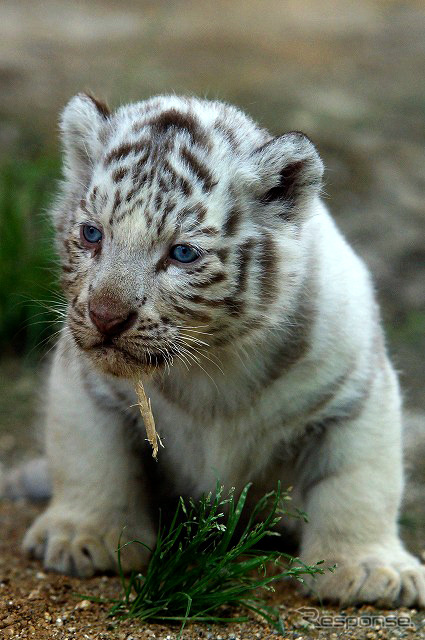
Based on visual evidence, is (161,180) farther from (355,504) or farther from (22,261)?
(22,261)

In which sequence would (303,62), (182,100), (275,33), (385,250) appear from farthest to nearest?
(275,33), (303,62), (385,250), (182,100)

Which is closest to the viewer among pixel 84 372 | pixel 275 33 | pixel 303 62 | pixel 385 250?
pixel 84 372

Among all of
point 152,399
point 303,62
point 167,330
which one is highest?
point 303,62

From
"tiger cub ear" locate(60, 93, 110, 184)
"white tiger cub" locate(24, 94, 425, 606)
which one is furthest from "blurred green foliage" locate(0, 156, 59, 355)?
"tiger cub ear" locate(60, 93, 110, 184)

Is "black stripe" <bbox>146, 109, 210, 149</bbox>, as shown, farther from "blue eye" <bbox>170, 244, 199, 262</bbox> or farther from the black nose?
the black nose

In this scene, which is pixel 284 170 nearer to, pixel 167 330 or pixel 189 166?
pixel 189 166

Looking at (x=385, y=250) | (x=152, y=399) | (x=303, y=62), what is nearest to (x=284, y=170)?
(x=152, y=399)
